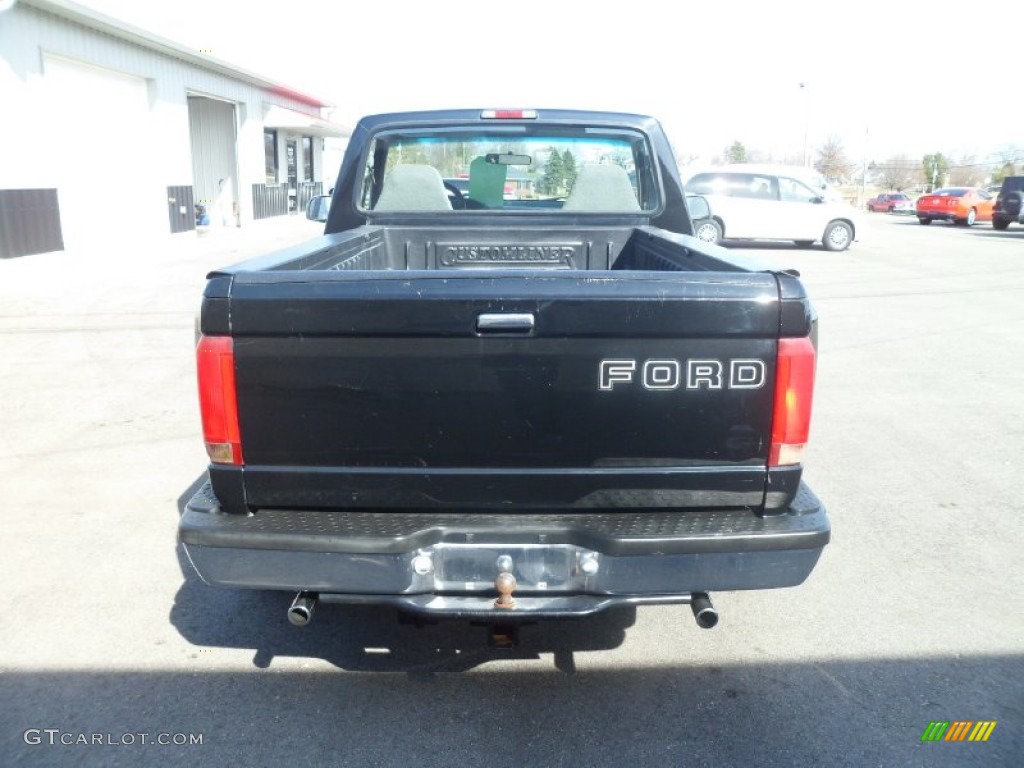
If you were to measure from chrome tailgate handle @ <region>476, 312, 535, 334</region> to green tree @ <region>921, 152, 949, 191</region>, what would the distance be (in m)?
67.6

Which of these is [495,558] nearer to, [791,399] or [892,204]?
[791,399]

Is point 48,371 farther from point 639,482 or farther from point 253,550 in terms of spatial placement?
point 639,482

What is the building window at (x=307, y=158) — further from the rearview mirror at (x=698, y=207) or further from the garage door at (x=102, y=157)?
the rearview mirror at (x=698, y=207)

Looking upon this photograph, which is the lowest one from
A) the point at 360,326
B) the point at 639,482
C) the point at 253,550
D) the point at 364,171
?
the point at 253,550

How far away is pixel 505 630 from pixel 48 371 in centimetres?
646

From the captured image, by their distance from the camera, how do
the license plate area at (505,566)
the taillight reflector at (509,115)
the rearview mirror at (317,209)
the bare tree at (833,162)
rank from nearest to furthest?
the license plate area at (505,566) → the taillight reflector at (509,115) → the rearview mirror at (317,209) → the bare tree at (833,162)

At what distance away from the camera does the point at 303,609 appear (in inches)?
107

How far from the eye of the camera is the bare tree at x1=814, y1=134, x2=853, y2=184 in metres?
72.6

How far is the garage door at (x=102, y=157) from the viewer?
609 inches

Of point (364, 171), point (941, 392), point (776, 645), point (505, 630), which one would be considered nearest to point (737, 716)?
point (776, 645)

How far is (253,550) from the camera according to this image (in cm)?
267

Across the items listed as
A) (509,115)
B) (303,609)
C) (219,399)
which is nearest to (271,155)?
(509,115)

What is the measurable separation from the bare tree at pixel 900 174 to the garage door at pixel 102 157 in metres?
69.1

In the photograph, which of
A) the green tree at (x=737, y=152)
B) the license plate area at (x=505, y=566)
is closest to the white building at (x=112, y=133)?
the license plate area at (x=505, y=566)
